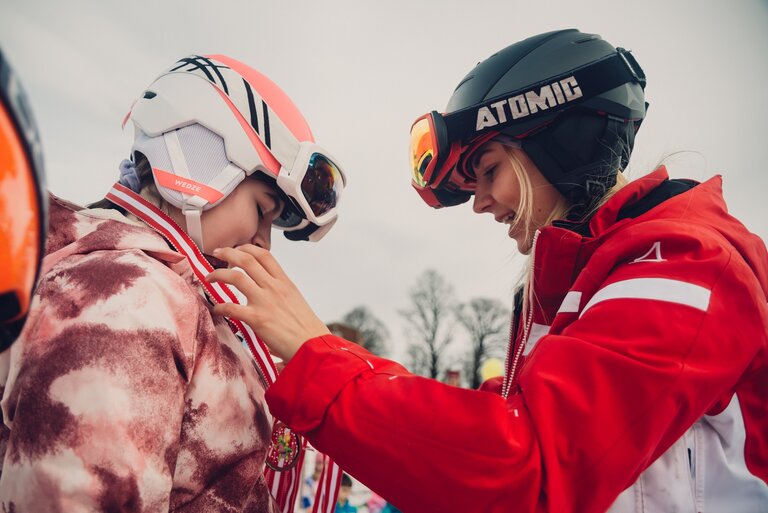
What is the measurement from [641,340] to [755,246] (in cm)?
68

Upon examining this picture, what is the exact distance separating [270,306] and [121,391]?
19.8 inches

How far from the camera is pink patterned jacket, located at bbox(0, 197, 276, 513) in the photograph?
1.12m

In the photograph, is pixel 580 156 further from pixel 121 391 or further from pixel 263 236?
pixel 121 391

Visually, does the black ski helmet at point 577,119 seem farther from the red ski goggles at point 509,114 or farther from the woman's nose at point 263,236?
the woman's nose at point 263,236

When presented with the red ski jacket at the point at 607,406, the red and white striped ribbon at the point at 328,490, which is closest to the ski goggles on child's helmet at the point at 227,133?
the red ski jacket at the point at 607,406

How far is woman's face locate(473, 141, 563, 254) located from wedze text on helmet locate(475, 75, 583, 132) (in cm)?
A: 15

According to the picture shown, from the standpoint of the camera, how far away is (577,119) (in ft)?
7.25

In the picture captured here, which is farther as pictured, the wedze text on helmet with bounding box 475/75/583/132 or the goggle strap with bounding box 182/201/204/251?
the wedze text on helmet with bounding box 475/75/583/132

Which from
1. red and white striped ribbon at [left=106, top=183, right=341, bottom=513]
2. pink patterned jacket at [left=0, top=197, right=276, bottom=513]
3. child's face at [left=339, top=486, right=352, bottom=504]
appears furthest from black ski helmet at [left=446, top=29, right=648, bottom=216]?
child's face at [left=339, top=486, right=352, bottom=504]

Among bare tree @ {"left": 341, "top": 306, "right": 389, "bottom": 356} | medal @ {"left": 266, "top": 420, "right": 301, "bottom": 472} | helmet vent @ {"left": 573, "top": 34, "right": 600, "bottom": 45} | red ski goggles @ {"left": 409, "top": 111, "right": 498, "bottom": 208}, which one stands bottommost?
bare tree @ {"left": 341, "top": 306, "right": 389, "bottom": 356}

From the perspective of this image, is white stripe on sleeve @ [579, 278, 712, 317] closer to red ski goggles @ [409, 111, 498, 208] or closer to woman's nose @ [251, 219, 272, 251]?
red ski goggles @ [409, 111, 498, 208]

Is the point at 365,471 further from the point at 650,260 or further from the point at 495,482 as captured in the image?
the point at 650,260

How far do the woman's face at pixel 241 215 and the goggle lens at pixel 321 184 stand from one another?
152 millimetres

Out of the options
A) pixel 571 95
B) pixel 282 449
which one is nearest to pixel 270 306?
pixel 282 449
